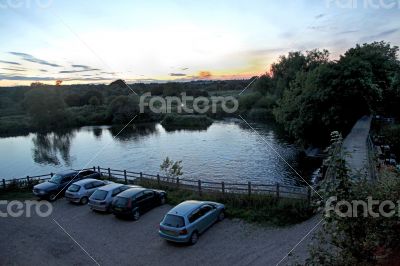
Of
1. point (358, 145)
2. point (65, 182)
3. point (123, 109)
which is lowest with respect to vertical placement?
point (65, 182)

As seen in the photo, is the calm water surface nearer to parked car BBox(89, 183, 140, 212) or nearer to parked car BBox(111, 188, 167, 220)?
parked car BBox(111, 188, 167, 220)

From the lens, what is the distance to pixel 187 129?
64.0 meters

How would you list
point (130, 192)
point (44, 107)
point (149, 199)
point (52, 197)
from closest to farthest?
point (130, 192) → point (149, 199) → point (52, 197) → point (44, 107)

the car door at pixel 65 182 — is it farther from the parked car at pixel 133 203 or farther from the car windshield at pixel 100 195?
the parked car at pixel 133 203

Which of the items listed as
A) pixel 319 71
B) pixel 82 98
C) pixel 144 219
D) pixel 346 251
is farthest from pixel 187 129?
pixel 346 251

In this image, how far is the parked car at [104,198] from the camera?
603 inches

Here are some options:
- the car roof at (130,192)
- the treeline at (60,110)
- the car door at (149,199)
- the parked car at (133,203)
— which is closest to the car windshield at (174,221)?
the parked car at (133,203)

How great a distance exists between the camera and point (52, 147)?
5328 centimetres

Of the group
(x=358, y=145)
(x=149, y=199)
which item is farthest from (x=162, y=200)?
(x=358, y=145)

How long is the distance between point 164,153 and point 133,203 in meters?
26.7

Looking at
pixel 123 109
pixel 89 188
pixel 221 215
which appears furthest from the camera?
pixel 123 109

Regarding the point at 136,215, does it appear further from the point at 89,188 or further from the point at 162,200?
the point at 89,188

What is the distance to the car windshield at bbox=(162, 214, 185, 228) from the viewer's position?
465 inches

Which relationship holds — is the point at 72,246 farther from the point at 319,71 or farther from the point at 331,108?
the point at 319,71
